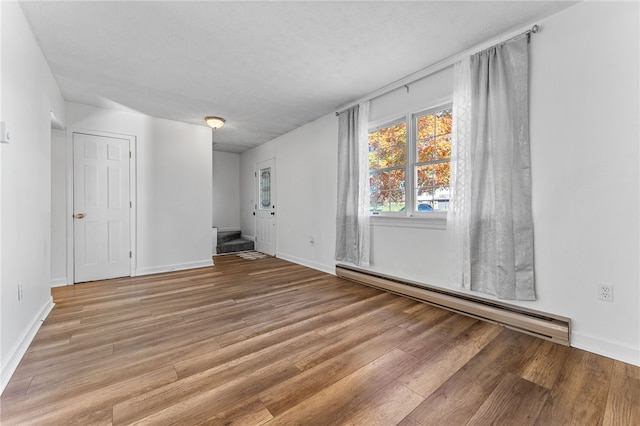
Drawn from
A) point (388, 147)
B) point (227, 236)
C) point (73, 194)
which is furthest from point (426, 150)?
point (227, 236)

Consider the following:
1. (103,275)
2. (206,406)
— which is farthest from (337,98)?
(103,275)

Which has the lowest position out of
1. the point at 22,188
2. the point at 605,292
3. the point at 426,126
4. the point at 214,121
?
the point at 605,292

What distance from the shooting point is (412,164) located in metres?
3.22

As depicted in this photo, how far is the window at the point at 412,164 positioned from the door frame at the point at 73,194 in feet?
12.2

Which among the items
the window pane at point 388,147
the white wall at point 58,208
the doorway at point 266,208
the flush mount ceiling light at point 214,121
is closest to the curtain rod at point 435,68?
the window pane at point 388,147

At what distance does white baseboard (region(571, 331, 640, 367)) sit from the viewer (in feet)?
5.99

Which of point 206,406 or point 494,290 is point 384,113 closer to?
point 494,290

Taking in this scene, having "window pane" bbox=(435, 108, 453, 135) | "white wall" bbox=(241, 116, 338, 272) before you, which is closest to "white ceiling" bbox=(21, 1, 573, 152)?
"window pane" bbox=(435, 108, 453, 135)

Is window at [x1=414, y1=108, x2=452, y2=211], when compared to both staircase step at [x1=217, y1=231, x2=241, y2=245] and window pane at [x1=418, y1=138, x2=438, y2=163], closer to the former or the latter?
window pane at [x1=418, y1=138, x2=438, y2=163]

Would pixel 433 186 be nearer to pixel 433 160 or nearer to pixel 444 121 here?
pixel 433 160

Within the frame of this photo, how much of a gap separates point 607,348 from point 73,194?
19.6 ft

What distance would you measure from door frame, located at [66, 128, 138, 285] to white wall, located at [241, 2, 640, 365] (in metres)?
5.16

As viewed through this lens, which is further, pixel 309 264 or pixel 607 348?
pixel 309 264

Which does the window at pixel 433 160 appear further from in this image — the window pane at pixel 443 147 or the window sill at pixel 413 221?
the window sill at pixel 413 221
